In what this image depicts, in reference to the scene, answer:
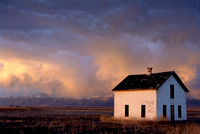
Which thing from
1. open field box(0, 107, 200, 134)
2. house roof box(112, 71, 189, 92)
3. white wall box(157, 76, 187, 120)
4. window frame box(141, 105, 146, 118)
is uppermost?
house roof box(112, 71, 189, 92)

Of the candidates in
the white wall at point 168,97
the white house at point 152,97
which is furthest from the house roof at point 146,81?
the white wall at point 168,97

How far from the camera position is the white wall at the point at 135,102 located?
1289 inches

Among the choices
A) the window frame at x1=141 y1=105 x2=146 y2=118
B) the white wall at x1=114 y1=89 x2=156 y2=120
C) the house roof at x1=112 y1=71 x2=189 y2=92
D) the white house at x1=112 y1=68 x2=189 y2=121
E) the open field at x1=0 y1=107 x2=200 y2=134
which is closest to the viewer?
the open field at x1=0 y1=107 x2=200 y2=134

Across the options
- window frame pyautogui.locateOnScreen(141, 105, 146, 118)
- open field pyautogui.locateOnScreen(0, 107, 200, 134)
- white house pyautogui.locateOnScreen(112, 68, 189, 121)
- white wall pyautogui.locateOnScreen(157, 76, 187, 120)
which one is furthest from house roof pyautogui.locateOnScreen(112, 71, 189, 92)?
open field pyautogui.locateOnScreen(0, 107, 200, 134)

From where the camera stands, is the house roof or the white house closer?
the white house

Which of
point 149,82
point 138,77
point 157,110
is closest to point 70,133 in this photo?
point 157,110

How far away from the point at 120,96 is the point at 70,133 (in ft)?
57.5

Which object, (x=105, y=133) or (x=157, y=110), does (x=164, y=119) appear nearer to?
(x=157, y=110)

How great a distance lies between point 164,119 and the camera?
3250cm

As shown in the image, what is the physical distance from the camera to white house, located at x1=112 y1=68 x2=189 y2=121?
32.9m

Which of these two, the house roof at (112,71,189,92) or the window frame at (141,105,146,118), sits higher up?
the house roof at (112,71,189,92)

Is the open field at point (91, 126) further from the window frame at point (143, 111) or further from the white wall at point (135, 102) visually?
the window frame at point (143, 111)

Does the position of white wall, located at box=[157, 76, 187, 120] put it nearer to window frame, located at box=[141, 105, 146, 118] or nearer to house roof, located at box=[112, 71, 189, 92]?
house roof, located at box=[112, 71, 189, 92]

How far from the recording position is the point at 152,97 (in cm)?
3297
